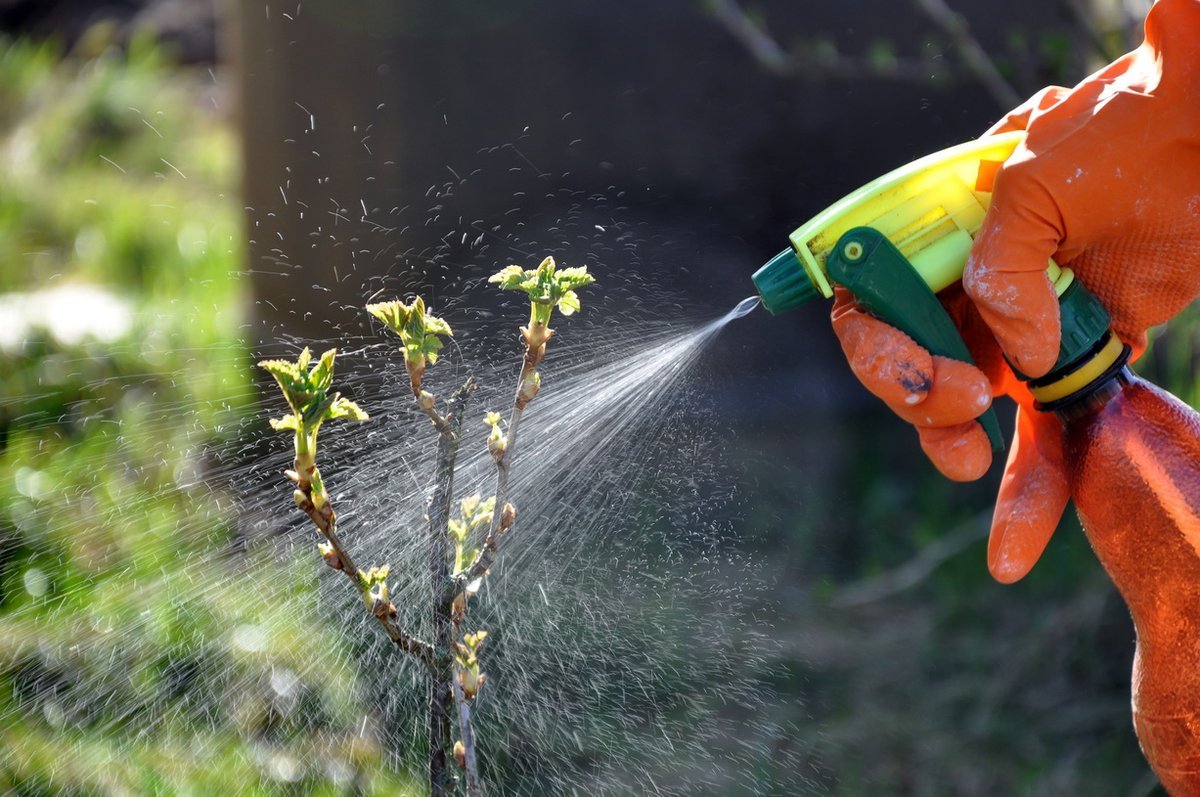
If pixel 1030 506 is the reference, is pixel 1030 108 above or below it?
above

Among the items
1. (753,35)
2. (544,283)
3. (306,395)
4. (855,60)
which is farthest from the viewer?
(855,60)

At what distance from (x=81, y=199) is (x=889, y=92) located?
354 centimetres

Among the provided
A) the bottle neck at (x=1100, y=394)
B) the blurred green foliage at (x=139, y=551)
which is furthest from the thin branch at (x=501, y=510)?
the blurred green foliage at (x=139, y=551)

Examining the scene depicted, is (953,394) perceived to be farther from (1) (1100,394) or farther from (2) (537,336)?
(2) (537,336)

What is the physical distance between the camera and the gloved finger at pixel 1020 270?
1191 millimetres

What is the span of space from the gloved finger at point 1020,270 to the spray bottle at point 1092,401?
1.4 inches

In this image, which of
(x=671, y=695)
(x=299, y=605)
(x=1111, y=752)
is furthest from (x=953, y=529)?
(x=299, y=605)

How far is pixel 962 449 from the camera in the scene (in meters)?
1.30

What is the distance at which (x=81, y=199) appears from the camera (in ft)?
17.7

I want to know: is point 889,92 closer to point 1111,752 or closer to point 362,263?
point 362,263

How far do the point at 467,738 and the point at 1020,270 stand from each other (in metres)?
0.68

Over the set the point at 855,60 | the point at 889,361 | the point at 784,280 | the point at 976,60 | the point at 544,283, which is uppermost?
the point at 855,60

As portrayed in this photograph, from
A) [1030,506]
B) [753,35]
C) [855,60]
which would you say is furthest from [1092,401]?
[855,60]

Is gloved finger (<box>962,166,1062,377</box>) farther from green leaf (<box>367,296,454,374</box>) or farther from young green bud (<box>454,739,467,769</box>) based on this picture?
young green bud (<box>454,739,467,769</box>)
